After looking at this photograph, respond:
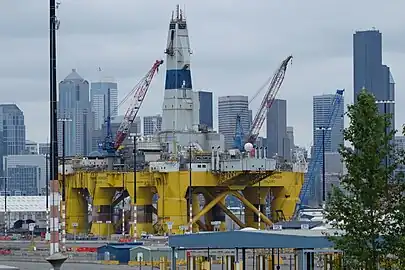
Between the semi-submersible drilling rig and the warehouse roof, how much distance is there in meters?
77.0

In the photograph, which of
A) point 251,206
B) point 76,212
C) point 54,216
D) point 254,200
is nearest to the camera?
point 54,216

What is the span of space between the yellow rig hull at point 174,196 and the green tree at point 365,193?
92392 millimetres

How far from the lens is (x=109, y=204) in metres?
152

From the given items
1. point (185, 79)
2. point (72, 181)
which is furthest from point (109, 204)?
point (185, 79)

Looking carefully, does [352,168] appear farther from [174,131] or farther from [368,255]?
[174,131]

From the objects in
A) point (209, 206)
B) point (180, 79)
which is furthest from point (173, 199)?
point (180, 79)

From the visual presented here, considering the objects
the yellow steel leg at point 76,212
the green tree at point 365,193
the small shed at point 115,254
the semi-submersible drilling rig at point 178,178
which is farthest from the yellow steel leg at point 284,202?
the green tree at point 365,193

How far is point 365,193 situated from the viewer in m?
41.1

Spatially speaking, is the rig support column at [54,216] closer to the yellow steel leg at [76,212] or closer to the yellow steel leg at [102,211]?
the yellow steel leg at [102,211]

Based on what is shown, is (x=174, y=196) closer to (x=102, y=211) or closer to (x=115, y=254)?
(x=102, y=211)

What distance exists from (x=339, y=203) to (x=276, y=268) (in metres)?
25.4

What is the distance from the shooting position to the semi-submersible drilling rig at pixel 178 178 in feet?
459

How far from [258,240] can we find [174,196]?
8756 cm

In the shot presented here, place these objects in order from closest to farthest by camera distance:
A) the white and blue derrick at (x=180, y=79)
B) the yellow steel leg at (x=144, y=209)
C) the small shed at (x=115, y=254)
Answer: the small shed at (x=115, y=254) < the yellow steel leg at (x=144, y=209) < the white and blue derrick at (x=180, y=79)
